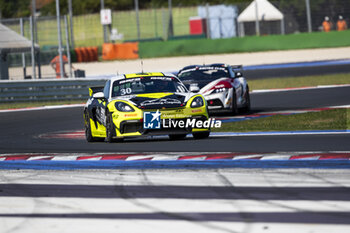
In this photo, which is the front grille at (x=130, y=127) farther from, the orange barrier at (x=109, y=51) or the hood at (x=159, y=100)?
the orange barrier at (x=109, y=51)

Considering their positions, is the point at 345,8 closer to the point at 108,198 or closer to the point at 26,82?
the point at 26,82

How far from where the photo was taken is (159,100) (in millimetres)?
12289

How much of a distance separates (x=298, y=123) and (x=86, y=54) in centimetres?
3509

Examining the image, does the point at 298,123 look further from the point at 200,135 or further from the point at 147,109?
the point at 147,109

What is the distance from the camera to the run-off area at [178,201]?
612 centimetres

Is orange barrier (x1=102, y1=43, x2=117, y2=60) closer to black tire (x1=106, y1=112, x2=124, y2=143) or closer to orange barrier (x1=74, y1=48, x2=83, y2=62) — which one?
orange barrier (x1=74, y1=48, x2=83, y2=62)

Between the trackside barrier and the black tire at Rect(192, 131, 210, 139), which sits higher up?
the trackside barrier

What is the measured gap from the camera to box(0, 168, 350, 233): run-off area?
612cm

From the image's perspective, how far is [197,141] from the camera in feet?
40.8

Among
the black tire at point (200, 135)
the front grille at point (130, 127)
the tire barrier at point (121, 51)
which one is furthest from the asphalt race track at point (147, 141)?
the tire barrier at point (121, 51)

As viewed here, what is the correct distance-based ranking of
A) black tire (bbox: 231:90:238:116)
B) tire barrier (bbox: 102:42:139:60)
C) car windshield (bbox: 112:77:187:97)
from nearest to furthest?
1. car windshield (bbox: 112:77:187:97)
2. black tire (bbox: 231:90:238:116)
3. tire barrier (bbox: 102:42:139:60)

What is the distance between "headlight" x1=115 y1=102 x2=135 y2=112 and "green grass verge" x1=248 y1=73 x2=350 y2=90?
16854mm

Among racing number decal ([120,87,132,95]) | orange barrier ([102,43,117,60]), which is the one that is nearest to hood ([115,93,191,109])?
racing number decal ([120,87,132,95])

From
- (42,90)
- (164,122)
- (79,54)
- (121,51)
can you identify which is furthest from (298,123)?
(79,54)
